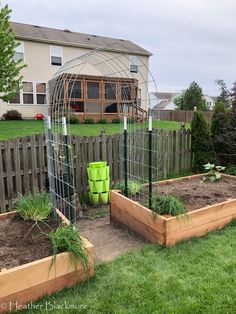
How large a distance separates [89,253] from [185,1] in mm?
6564

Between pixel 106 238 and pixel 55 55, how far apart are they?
62.2ft

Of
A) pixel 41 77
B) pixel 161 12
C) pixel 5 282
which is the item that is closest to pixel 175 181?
pixel 5 282

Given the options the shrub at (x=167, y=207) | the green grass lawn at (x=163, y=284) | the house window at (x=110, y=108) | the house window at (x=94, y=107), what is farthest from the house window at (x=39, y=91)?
the green grass lawn at (x=163, y=284)

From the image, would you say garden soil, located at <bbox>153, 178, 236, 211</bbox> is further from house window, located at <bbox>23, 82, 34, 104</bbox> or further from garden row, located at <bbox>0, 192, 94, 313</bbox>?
house window, located at <bbox>23, 82, 34, 104</bbox>

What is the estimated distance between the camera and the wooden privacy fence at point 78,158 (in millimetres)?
4312

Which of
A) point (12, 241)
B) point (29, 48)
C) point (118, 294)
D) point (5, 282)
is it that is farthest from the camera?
point (29, 48)

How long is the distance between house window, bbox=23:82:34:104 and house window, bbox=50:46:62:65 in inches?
97.5

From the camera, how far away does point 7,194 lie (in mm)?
4359

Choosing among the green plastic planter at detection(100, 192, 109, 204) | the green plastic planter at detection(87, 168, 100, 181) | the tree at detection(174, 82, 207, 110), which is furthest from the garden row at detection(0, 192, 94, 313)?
the tree at detection(174, 82, 207, 110)

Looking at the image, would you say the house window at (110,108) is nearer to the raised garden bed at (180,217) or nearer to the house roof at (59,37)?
the house roof at (59,37)

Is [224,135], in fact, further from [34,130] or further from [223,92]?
[34,130]

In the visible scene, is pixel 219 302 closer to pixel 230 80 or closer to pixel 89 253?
pixel 89 253

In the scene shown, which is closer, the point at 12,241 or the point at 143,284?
the point at 143,284

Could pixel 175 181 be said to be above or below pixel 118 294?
above
